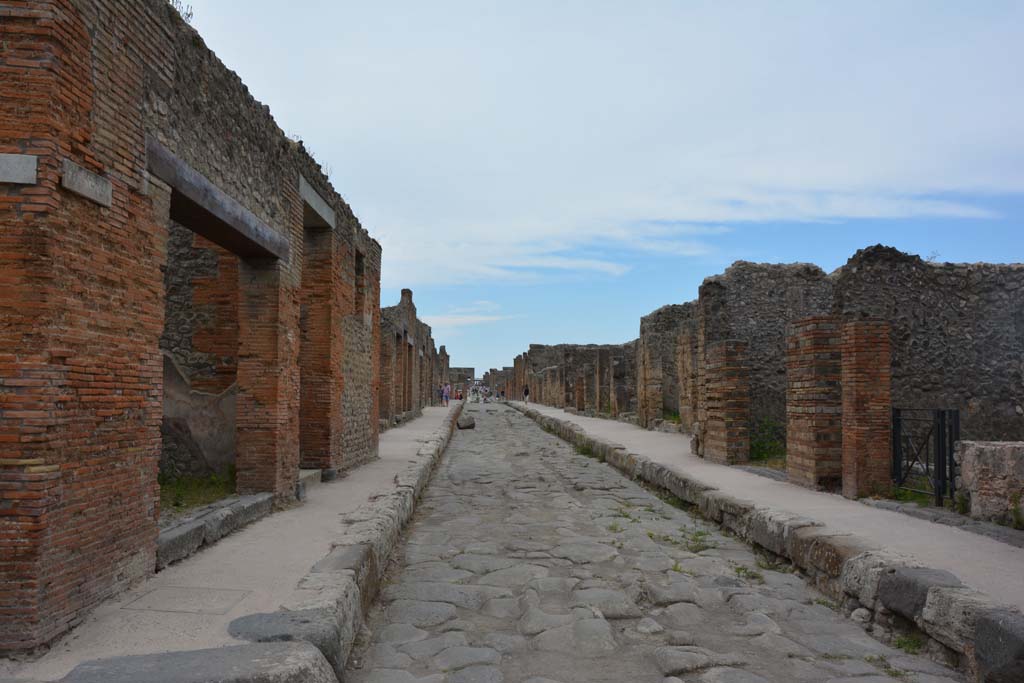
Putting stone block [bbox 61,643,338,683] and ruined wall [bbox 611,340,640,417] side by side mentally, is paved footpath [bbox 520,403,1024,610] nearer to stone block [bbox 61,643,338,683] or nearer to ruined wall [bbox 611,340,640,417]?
stone block [bbox 61,643,338,683]

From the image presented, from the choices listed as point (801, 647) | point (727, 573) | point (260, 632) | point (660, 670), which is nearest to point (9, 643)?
point (260, 632)

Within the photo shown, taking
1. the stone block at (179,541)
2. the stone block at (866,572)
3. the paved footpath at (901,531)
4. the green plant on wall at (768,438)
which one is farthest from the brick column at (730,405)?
the stone block at (179,541)

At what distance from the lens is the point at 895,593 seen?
391cm

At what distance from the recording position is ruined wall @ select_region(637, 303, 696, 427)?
1752cm

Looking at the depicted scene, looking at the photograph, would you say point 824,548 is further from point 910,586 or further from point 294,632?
point 294,632

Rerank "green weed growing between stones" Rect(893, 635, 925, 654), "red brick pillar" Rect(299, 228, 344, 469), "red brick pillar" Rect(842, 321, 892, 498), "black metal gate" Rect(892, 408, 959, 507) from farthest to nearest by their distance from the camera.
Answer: "red brick pillar" Rect(299, 228, 344, 469), "red brick pillar" Rect(842, 321, 892, 498), "black metal gate" Rect(892, 408, 959, 507), "green weed growing between stones" Rect(893, 635, 925, 654)

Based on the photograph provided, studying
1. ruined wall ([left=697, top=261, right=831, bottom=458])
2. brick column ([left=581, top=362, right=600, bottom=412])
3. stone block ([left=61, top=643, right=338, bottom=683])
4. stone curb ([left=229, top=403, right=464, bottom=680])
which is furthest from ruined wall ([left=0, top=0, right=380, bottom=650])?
brick column ([left=581, top=362, right=600, bottom=412])

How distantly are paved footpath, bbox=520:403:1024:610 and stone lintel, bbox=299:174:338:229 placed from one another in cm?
564

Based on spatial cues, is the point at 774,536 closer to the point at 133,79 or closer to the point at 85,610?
the point at 85,610

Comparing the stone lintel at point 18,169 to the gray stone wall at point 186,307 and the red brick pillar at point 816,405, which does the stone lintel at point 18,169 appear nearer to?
the gray stone wall at point 186,307

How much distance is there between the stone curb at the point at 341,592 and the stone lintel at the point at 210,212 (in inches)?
105

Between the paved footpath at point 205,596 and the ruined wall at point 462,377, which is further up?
the ruined wall at point 462,377

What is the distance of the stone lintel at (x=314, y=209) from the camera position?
8.15m

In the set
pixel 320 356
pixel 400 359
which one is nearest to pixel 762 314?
pixel 320 356
